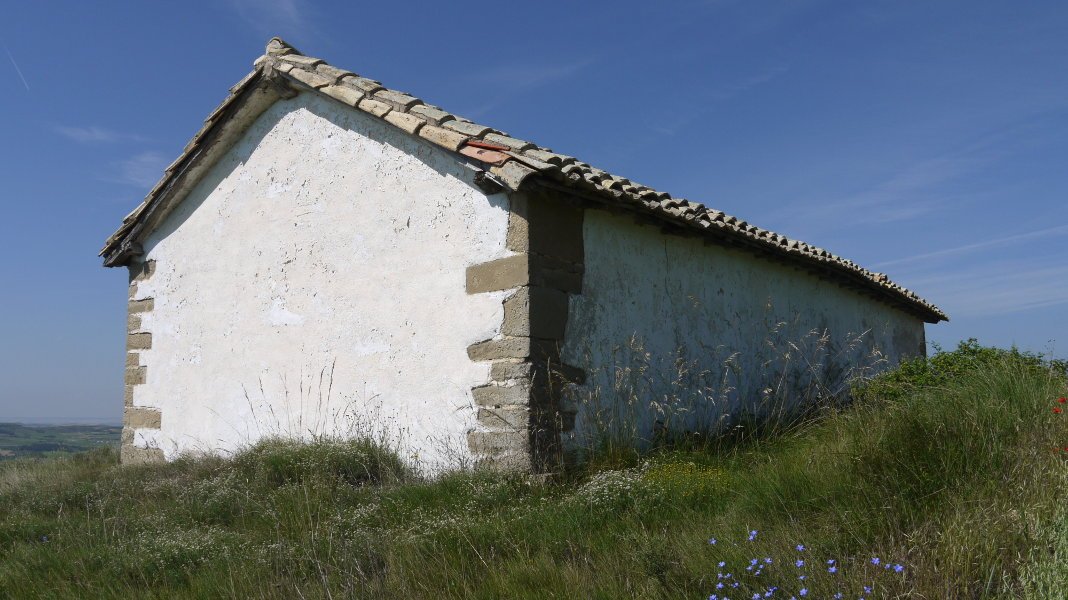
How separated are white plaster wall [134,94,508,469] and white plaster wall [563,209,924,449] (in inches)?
38.1

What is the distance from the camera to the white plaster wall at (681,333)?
6.32 m

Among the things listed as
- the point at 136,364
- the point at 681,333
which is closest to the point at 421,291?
the point at 681,333

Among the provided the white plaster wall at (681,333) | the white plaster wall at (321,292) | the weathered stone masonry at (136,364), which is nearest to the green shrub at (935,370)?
the white plaster wall at (681,333)

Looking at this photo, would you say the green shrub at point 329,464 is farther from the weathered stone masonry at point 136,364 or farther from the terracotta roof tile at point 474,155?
the weathered stone masonry at point 136,364

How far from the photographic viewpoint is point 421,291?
639cm

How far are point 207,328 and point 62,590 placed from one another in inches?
175

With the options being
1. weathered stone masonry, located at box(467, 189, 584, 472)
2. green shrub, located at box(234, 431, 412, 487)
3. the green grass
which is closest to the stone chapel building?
weathered stone masonry, located at box(467, 189, 584, 472)

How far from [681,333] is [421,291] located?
256cm

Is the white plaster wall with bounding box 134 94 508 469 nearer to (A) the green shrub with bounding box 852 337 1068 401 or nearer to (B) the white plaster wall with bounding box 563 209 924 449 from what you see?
(B) the white plaster wall with bounding box 563 209 924 449

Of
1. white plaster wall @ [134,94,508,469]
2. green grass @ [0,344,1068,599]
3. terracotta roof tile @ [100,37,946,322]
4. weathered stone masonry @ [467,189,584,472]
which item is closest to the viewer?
green grass @ [0,344,1068,599]

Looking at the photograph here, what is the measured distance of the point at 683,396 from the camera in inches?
285

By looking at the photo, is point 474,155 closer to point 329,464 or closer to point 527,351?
point 527,351

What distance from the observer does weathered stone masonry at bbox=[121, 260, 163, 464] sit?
8.76m

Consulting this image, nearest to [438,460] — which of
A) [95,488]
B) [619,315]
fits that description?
[619,315]
